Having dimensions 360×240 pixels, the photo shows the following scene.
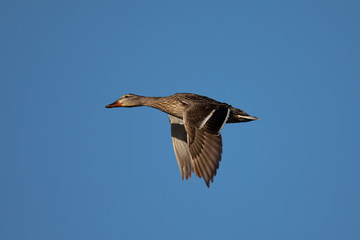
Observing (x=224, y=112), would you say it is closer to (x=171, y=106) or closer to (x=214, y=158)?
(x=214, y=158)

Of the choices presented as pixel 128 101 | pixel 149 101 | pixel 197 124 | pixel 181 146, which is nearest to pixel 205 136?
pixel 197 124

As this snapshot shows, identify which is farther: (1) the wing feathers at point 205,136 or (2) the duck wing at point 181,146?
(2) the duck wing at point 181,146

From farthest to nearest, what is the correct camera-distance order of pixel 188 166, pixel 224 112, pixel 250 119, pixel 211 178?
pixel 188 166
pixel 250 119
pixel 224 112
pixel 211 178

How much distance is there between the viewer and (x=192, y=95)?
48.2ft

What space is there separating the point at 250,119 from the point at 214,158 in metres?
2.77

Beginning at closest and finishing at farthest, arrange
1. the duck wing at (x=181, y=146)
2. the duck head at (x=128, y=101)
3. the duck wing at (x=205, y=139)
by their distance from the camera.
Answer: the duck wing at (x=205, y=139)
the duck wing at (x=181, y=146)
the duck head at (x=128, y=101)

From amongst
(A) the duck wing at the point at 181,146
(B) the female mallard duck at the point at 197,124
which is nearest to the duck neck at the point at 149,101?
(B) the female mallard duck at the point at 197,124

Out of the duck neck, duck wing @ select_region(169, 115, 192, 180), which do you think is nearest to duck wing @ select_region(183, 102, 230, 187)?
the duck neck

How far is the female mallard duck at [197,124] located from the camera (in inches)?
463

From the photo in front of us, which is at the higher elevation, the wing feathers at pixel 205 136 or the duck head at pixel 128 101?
the duck head at pixel 128 101

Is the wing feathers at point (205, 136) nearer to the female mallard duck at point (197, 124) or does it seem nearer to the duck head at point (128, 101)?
the female mallard duck at point (197, 124)

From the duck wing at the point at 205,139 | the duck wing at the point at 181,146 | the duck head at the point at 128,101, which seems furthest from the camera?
the duck head at the point at 128,101

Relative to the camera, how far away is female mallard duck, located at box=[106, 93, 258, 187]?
11.8m

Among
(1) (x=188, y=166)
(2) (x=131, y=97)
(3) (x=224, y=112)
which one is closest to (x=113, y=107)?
(2) (x=131, y=97)
